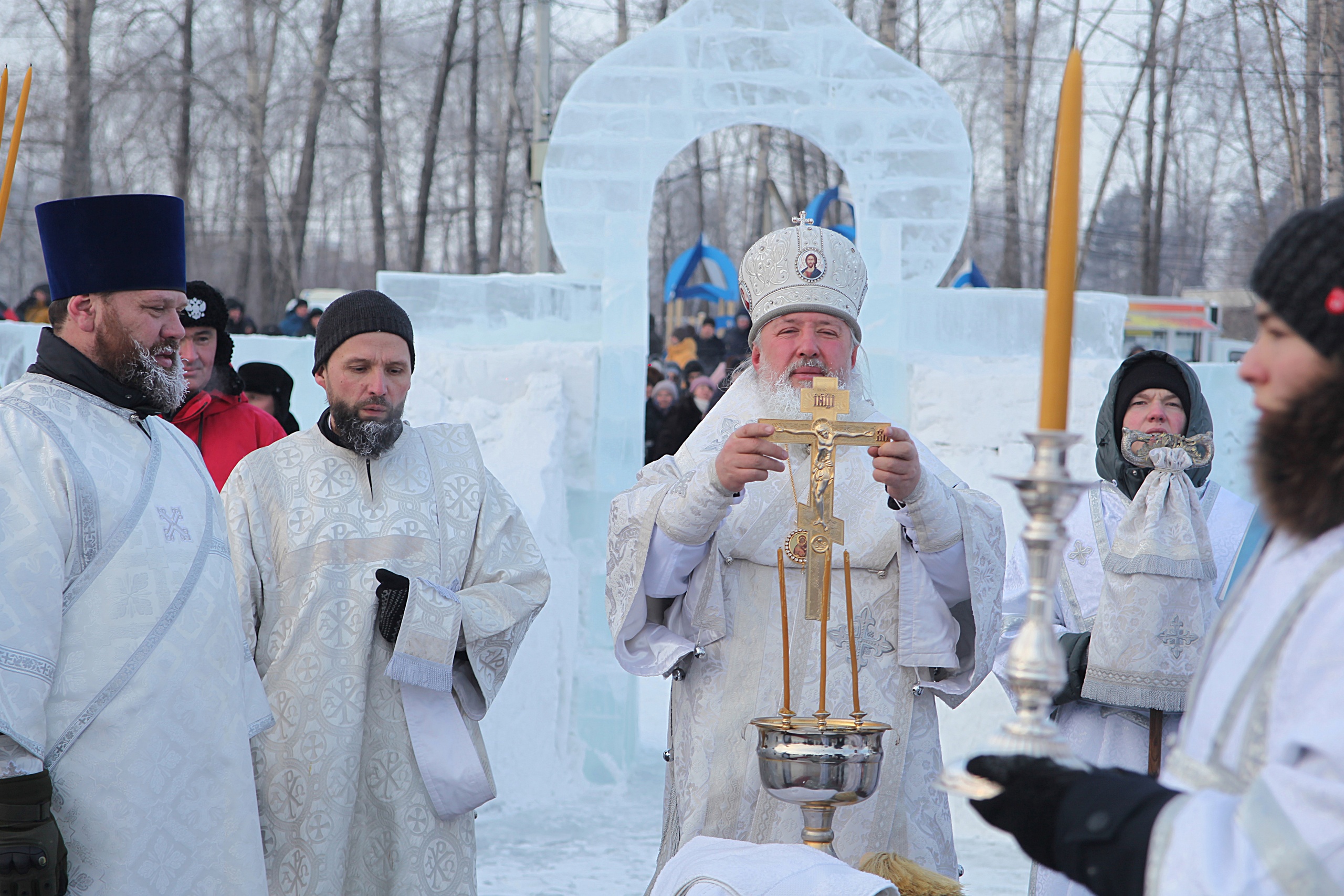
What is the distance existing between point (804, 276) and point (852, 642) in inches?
36.1

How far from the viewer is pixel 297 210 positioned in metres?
20.4

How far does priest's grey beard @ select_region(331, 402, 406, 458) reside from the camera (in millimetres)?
3371

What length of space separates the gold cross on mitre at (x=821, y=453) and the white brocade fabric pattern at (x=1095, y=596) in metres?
0.99

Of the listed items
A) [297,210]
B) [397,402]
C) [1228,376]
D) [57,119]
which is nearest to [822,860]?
[397,402]

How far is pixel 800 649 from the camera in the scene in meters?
2.95

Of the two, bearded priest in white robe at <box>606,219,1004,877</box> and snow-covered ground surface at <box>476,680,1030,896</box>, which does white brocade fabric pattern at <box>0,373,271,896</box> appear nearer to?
bearded priest in white robe at <box>606,219,1004,877</box>

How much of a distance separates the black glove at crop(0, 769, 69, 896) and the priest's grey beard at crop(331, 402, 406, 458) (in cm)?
124

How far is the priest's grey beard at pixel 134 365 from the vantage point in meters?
2.77

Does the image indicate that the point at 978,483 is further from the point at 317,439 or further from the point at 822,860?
the point at 822,860

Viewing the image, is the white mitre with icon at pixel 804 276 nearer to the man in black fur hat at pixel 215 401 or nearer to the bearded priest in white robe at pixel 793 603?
the bearded priest in white robe at pixel 793 603

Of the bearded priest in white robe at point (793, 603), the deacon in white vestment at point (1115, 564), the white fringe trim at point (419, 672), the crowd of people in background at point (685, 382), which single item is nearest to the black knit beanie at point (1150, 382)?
the deacon in white vestment at point (1115, 564)

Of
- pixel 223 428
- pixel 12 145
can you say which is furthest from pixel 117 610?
pixel 223 428

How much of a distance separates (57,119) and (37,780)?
52.6ft

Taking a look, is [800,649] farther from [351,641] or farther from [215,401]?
[215,401]
